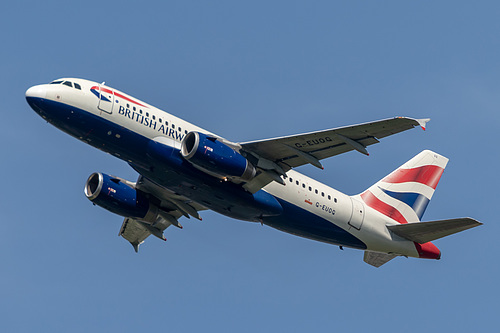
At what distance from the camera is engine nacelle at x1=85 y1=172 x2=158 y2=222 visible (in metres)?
50.2

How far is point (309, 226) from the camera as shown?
48.0m

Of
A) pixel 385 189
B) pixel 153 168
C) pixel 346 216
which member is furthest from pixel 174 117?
pixel 385 189

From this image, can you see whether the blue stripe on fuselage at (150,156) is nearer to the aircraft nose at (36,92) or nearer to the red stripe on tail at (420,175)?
the aircraft nose at (36,92)

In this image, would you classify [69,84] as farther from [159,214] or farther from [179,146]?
[159,214]

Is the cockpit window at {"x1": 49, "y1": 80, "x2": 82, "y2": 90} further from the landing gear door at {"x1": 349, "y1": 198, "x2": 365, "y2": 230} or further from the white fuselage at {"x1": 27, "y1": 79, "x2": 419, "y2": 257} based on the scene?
the landing gear door at {"x1": 349, "y1": 198, "x2": 365, "y2": 230}

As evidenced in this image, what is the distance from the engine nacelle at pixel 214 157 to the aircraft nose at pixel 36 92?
25.1 feet

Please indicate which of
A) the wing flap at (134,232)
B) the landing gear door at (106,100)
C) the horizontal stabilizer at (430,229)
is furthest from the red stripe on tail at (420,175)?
the landing gear door at (106,100)

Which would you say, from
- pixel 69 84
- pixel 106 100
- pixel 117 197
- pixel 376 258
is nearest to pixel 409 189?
pixel 376 258

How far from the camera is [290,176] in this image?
47.9 meters

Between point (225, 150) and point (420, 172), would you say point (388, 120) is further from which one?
point (420, 172)

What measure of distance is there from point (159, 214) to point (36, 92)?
1270 centimetres

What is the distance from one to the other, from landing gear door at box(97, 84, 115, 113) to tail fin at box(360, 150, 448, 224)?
56.6 feet

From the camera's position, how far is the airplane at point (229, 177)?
142ft

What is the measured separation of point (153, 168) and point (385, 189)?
643 inches
